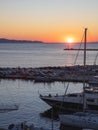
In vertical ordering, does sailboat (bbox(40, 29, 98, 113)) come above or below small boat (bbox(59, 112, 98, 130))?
above

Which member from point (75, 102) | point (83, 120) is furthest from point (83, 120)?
point (75, 102)

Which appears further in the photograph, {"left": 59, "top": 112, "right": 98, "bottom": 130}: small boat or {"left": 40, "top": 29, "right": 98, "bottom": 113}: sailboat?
{"left": 40, "top": 29, "right": 98, "bottom": 113}: sailboat

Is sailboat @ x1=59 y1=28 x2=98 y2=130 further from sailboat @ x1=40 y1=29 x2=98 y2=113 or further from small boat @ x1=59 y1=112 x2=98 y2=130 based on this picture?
sailboat @ x1=40 y1=29 x2=98 y2=113

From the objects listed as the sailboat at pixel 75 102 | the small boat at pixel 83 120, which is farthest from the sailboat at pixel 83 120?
the sailboat at pixel 75 102

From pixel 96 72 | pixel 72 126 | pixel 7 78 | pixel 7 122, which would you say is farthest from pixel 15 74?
pixel 72 126

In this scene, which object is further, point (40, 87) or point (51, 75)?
point (51, 75)

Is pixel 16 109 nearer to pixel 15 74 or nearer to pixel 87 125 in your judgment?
pixel 87 125

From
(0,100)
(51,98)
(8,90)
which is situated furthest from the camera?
(8,90)

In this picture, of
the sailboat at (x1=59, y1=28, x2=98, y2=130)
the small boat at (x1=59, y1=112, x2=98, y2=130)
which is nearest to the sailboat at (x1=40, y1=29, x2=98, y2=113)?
the sailboat at (x1=59, y1=28, x2=98, y2=130)

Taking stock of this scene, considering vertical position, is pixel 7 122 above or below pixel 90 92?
below

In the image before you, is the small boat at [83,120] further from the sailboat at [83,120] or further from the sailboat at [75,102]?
the sailboat at [75,102]

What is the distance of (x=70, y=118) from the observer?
3091cm

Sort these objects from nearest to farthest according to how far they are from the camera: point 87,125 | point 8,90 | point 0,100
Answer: point 87,125 → point 0,100 → point 8,90

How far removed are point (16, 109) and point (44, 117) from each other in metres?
3.85
